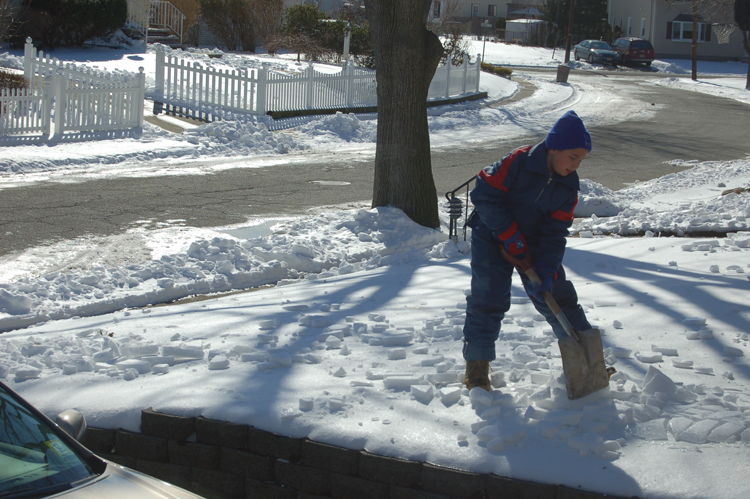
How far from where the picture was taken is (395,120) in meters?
8.34

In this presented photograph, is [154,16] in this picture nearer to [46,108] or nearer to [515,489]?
[46,108]

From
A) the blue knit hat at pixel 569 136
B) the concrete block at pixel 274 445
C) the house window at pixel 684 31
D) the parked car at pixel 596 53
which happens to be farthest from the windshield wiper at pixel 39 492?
the house window at pixel 684 31

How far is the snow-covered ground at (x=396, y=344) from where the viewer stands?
3.29 metres

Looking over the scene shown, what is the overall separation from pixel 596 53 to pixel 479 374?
4432 centimetres

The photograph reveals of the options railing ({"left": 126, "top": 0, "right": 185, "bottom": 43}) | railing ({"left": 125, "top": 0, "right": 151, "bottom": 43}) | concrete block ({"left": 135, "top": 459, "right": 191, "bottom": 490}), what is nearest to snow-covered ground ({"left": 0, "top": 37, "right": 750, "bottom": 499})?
concrete block ({"left": 135, "top": 459, "right": 191, "bottom": 490})

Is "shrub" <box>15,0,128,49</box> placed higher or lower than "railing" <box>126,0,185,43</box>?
lower

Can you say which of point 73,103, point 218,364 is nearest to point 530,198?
point 218,364

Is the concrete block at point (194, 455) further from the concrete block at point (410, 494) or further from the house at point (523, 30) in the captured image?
the house at point (523, 30)

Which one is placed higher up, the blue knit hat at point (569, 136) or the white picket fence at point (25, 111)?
the white picket fence at point (25, 111)

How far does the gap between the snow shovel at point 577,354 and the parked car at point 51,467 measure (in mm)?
1923

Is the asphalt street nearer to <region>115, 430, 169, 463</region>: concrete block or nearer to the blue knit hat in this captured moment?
<region>115, 430, 169, 463</region>: concrete block

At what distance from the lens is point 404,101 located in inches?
328

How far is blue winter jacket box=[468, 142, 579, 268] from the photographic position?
351cm

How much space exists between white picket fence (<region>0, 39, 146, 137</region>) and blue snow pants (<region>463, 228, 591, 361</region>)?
12323mm
